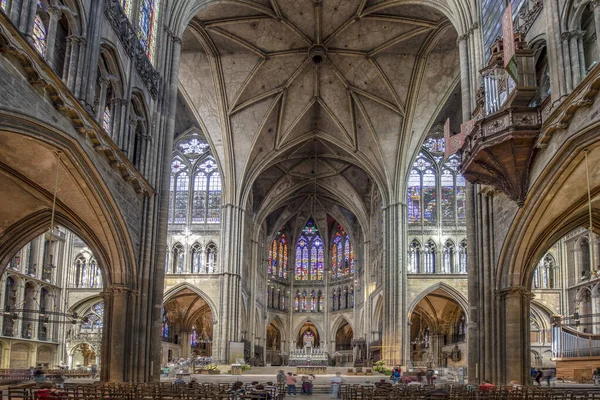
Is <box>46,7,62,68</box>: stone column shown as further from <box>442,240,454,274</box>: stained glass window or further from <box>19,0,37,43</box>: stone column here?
<box>442,240,454,274</box>: stained glass window

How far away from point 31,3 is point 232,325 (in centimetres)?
3202

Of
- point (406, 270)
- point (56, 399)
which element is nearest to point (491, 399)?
point (56, 399)

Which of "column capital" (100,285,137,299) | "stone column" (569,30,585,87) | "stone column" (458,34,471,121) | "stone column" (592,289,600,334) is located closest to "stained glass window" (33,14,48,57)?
"column capital" (100,285,137,299)

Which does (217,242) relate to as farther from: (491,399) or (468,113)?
(491,399)

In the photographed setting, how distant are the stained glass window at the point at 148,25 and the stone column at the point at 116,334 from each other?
9.49 metres

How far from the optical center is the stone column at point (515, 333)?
2061 centimetres

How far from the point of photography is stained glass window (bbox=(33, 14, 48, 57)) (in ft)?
54.4

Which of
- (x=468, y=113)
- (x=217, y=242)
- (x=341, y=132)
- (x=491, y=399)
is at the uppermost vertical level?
(x=341, y=132)

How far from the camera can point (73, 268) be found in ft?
138

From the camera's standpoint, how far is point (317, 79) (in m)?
42.5

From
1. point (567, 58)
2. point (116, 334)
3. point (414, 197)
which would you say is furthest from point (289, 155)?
point (567, 58)

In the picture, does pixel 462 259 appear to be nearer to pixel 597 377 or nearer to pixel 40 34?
pixel 597 377

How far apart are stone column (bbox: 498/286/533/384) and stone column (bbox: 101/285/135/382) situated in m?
12.6

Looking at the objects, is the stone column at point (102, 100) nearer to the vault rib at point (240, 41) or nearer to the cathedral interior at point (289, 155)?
the cathedral interior at point (289, 155)
